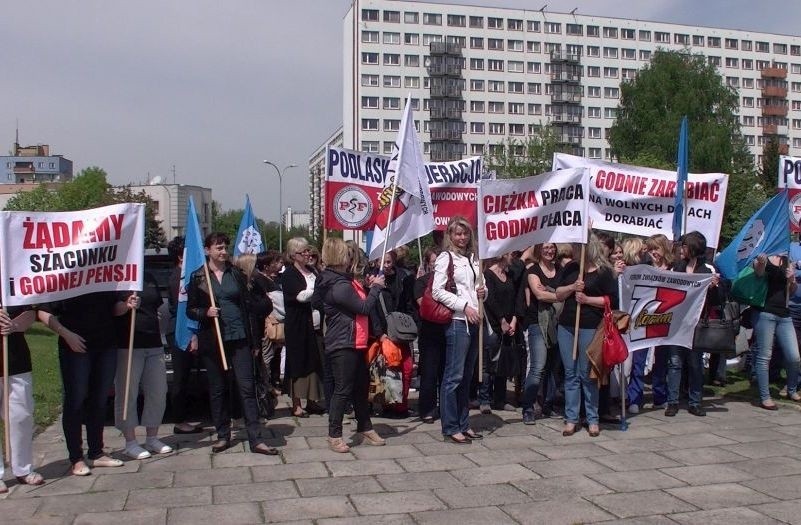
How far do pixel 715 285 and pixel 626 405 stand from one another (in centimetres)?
164

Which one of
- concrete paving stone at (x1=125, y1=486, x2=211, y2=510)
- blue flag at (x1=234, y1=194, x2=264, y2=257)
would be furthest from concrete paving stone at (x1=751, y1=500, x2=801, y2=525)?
blue flag at (x1=234, y1=194, x2=264, y2=257)

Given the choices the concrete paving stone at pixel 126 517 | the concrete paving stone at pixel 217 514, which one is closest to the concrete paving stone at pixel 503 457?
the concrete paving stone at pixel 217 514

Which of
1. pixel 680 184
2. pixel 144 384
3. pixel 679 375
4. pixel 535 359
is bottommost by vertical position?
pixel 679 375

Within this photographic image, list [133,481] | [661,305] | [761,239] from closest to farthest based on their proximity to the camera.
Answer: [133,481] → [661,305] → [761,239]

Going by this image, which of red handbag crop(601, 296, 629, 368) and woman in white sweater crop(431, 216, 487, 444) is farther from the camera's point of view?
red handbag crop(601, 296, 629, 368)

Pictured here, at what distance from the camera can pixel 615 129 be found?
5978cm

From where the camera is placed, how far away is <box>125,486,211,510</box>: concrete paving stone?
5.71 meters

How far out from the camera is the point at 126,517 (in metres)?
5.44

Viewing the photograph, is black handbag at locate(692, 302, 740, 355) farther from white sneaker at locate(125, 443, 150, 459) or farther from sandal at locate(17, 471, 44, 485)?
sandal at locate(17, 471, 44, 485)

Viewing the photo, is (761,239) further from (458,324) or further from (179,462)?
(179,462)

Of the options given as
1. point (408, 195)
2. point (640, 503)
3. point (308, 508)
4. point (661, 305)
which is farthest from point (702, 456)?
point (408, 195)

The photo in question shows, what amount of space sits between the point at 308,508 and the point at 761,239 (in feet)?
20.1

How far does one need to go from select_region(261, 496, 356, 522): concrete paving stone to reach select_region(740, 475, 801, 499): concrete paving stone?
2.99 metres

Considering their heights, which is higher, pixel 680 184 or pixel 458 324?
pixel 680 184
